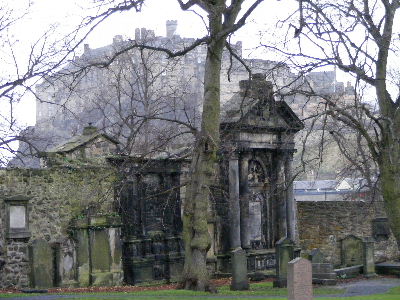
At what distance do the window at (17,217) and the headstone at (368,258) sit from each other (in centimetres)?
1093

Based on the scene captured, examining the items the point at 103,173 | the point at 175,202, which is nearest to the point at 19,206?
the point at 103,173

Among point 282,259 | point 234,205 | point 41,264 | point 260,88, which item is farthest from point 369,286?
point 41,264

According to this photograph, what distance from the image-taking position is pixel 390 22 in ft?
48.4

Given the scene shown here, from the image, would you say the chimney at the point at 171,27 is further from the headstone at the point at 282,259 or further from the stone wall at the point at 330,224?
the headstone at the point at 282,259

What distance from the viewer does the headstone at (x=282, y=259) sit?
1978cm

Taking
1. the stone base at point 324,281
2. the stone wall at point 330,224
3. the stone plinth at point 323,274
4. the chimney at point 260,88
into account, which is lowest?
the stone base at point 324,281

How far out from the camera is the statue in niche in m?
25.8

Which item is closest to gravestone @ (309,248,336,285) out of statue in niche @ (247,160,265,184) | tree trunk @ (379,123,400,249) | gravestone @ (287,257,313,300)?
statue in niche @ (247,160,265,184)

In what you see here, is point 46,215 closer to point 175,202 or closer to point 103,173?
point 103,173

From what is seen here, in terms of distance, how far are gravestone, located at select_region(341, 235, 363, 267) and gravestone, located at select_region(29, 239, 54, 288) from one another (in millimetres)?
11429

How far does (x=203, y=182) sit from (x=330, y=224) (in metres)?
14.6

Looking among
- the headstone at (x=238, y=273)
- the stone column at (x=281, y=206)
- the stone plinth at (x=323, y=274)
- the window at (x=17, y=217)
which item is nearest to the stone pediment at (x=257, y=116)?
the stone column at (x=281, y=206)

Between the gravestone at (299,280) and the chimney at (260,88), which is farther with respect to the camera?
the chimney at (260,88)

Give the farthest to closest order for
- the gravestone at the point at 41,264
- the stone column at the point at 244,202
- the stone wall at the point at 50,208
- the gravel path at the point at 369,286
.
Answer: the stone column at the point at 244,202 < the stone wall at the point at 50,208 < the gravel path at the point at 369,286 < the gravestone at the point at 41,264
